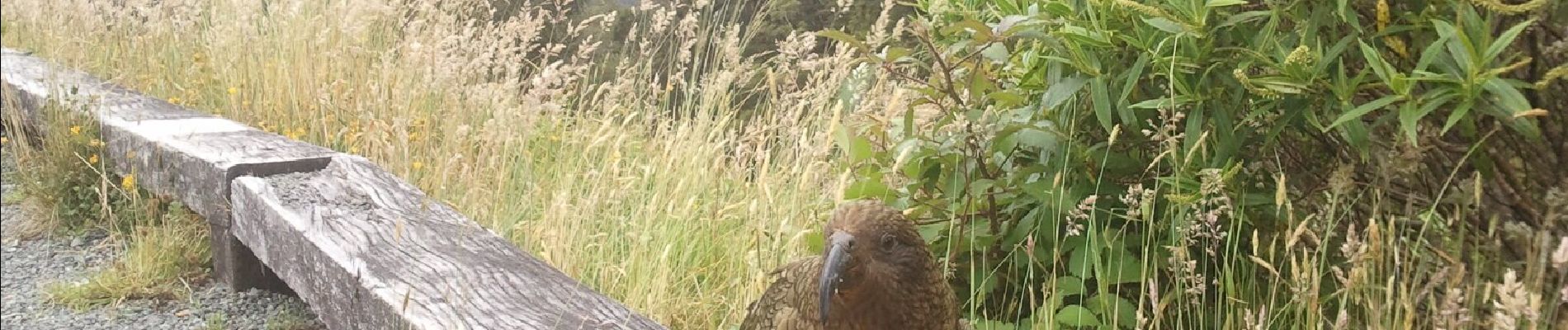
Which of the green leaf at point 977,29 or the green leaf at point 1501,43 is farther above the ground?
the green leaf at point 1501,43

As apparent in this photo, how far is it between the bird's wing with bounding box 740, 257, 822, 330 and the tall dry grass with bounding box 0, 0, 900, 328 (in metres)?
0.21

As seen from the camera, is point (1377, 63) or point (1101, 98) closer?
point (1377, 63)

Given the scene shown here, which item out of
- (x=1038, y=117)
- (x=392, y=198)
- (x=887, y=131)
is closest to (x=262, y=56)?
(x=392, y=198)

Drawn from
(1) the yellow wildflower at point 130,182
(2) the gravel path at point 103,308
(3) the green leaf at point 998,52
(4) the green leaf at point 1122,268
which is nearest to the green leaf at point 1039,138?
(3) the green leaf at point 998,52

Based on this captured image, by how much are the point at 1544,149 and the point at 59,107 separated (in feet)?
12.8

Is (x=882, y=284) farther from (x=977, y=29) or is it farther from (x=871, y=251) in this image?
(x=977, y=29)

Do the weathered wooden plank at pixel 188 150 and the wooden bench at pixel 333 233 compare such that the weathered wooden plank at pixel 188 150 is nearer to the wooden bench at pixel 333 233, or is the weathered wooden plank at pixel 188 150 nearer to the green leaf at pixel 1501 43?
the wooden bench at pixel 333 233

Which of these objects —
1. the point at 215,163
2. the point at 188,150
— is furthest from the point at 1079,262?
the point at 188,150

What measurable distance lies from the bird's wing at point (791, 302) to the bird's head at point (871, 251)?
0.07m

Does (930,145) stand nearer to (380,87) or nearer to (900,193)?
(900,193)

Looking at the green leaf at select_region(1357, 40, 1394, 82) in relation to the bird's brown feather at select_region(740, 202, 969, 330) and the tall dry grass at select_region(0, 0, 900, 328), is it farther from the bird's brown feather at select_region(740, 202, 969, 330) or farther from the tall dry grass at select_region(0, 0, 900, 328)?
the tall dry grass at select_region(0, 0, 900, 328)

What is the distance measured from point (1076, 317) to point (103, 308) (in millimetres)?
2387

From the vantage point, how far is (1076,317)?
204cm

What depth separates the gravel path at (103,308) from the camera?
9.64 ft
